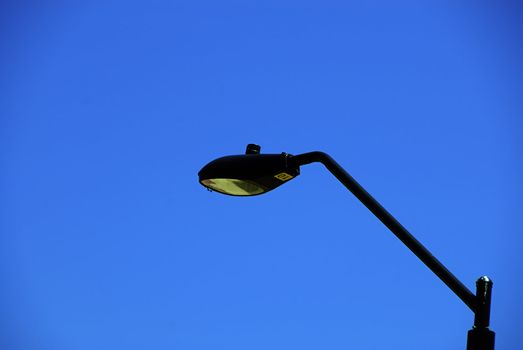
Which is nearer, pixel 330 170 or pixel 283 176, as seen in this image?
pixel 330 170

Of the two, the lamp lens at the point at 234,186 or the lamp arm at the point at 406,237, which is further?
the lamp lens at the point at 234,186

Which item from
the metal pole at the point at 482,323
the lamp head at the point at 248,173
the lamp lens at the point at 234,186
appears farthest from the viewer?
the lamp lens at the point at 234,186

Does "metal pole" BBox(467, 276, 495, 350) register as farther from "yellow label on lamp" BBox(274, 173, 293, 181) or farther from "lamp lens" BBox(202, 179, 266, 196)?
"lamp lens" BBox(202, 179, 266, 196)

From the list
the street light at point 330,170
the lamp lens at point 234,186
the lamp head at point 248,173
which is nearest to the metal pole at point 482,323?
the street light at point 330,170

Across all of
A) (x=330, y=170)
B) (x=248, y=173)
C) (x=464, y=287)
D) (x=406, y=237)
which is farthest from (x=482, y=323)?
(x=248, y=173)

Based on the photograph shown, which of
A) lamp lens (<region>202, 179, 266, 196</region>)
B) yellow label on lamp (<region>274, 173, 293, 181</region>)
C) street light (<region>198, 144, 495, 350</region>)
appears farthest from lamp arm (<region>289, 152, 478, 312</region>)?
lamp lens (<region>202, 179, 266, 196</region>)

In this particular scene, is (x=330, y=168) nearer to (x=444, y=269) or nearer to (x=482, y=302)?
(x=444, y=269)

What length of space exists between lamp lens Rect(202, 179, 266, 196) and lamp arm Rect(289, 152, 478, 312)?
2.44ft

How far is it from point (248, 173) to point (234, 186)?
256mm

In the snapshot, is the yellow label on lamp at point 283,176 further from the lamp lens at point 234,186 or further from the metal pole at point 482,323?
the metal pole at point 482,323

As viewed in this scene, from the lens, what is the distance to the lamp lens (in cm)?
348

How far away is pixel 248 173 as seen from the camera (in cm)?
334

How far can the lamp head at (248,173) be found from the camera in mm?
3250

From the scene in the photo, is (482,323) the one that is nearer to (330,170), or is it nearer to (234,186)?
(330,170)
